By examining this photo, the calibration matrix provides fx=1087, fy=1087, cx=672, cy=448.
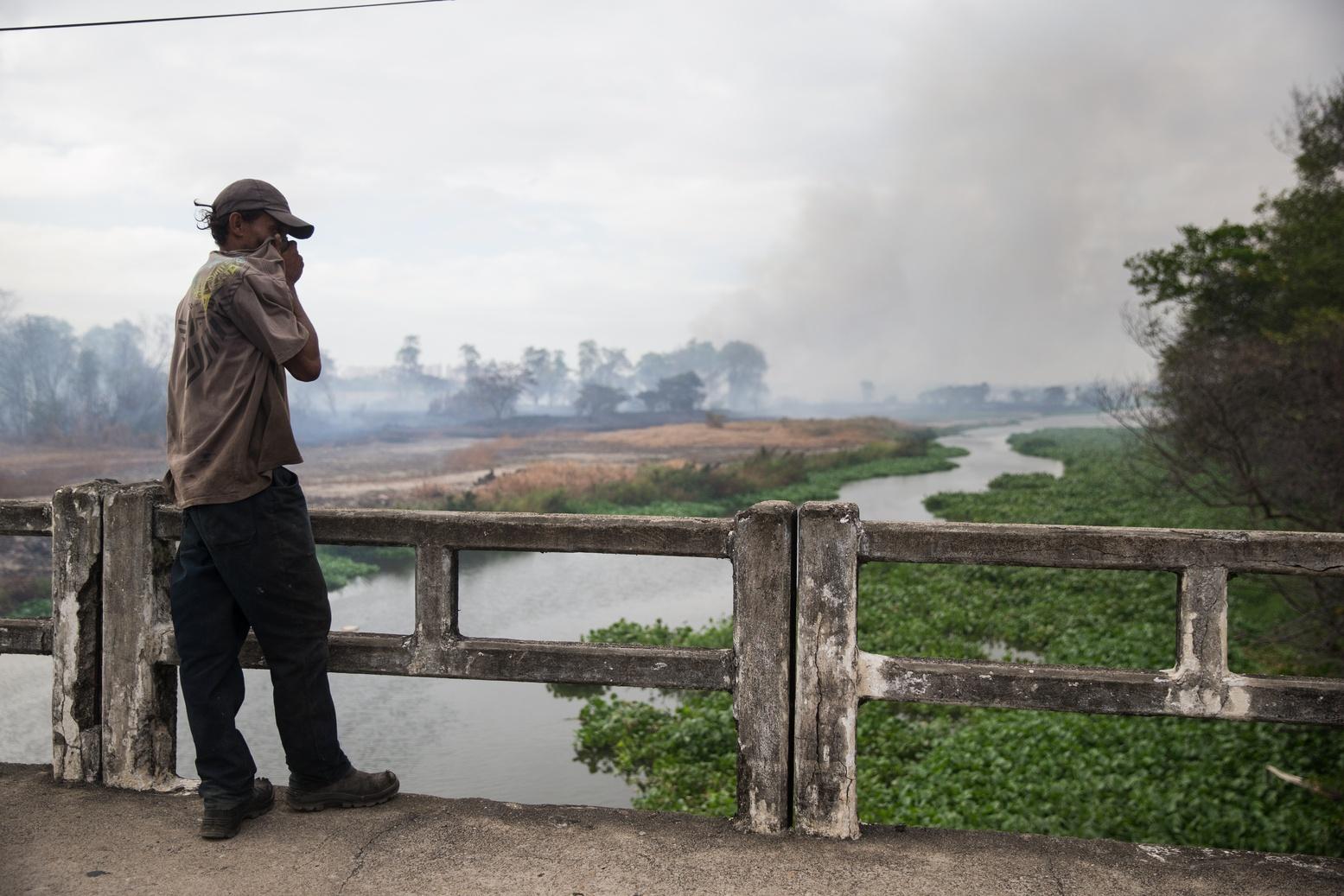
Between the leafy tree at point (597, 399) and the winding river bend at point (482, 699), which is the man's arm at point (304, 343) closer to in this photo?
the winding river bend at point (482, 699)

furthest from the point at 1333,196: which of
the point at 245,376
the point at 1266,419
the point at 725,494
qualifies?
the point at 245,376

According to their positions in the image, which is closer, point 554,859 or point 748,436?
point 554,859

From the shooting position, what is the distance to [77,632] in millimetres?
3752

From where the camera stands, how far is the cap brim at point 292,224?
3.46 metres

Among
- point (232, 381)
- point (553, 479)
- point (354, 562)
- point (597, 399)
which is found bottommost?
point (354, 562)

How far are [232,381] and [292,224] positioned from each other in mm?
583

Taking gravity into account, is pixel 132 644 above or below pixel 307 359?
below

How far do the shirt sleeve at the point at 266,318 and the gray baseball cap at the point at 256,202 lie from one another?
0.89 ft

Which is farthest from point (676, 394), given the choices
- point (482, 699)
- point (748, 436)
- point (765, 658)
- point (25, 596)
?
point (765, 658)

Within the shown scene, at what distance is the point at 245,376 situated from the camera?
10.7 feet

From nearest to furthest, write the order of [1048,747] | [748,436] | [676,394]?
[1048,747]
[748,436]
[676,394]

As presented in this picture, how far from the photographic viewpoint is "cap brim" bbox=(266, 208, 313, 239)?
346 centimetres

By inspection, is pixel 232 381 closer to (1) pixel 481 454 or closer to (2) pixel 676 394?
(1) pixel 481 454

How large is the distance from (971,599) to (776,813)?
1349 cm
